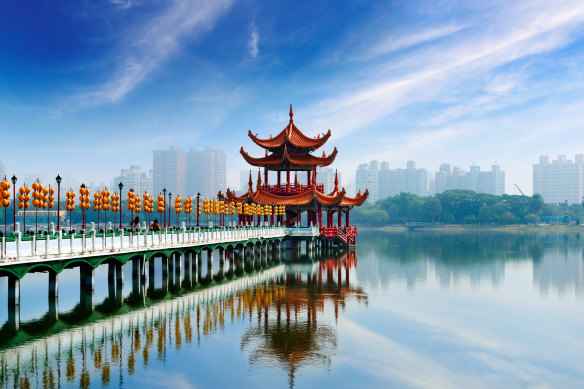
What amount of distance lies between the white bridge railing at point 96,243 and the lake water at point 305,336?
303 centimetres

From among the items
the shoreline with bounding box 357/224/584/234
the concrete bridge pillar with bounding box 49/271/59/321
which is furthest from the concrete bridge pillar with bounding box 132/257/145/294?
the shoreline with bounding box 357/224/584/234

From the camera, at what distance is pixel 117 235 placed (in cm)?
3122

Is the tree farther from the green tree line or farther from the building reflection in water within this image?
the building reflection in water

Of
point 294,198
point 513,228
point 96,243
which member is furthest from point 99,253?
point 513,228

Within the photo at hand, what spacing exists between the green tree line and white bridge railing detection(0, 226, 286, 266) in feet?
405

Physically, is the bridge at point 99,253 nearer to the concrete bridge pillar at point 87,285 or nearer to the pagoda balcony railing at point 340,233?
the concrete bridge pillar at point 87,285

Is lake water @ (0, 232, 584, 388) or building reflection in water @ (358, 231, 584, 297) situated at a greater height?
lake water @ (0, 232, 584, 388)

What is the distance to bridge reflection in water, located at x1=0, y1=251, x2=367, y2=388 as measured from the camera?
18.2 meters

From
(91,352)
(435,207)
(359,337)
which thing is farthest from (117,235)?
(435,207)

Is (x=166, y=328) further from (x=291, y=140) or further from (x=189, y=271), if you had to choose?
(x=291, y=140)

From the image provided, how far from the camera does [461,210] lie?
158 metres

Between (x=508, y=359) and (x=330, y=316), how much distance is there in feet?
29.5

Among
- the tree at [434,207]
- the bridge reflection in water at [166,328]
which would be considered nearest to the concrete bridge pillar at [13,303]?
the bridge reflection in water at [166,328]

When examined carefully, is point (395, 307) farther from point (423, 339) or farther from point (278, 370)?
Result: point (278, 370)
